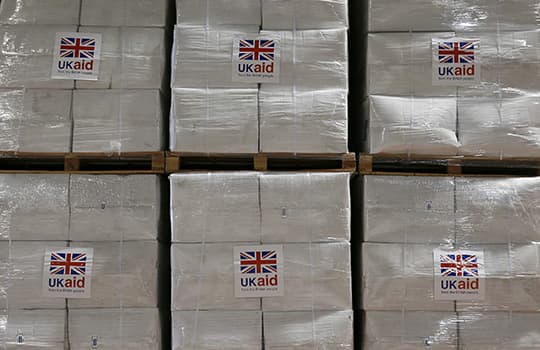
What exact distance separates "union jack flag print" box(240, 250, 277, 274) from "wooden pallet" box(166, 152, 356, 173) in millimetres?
577

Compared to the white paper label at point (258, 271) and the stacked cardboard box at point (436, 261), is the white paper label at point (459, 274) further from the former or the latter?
the white paper label at point (258, 271)

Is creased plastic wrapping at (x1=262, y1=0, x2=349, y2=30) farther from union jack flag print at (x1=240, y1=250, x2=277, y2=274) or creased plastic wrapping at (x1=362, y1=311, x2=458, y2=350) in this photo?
creased plastic wrapping at (x1=362, y1=311, x2=458, y2=350)

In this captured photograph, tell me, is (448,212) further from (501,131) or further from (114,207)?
(114,207)

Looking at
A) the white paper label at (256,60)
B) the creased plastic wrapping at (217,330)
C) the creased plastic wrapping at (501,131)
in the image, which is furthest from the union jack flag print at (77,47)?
the creased plastic wrapping at (501,131)

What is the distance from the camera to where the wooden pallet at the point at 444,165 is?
4.43m

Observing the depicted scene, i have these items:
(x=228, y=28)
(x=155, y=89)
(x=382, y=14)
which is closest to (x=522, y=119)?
(x=382, y=14)

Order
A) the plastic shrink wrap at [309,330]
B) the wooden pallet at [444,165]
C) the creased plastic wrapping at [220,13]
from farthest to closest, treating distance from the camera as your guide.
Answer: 1. the creased plastic wrapping at [220,13]
2. the wooden pallet at [444,165]
3. the plastic shrink wrap at [309,330]

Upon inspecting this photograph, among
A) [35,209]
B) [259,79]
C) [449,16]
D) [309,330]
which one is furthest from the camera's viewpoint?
[449,16]

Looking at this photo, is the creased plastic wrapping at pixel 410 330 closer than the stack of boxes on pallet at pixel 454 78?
Yes

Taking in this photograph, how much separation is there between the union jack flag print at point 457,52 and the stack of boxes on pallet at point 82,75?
6.37 ft

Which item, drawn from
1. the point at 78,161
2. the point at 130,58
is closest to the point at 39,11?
the point at 130,58

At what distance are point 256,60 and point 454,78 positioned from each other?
4.48 feet

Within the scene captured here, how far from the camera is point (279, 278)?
4.27m

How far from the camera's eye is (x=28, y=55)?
14.7 feet
